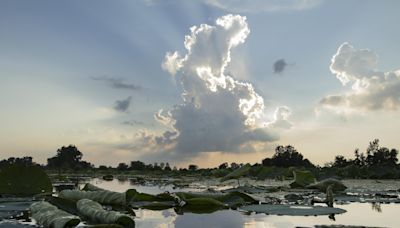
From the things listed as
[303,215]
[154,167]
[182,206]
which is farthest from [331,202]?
[154,167]

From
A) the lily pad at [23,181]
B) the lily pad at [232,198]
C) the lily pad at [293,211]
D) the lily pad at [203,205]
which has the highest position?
the lily pad at [23,181]

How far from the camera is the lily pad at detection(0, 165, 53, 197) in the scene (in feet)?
20.4

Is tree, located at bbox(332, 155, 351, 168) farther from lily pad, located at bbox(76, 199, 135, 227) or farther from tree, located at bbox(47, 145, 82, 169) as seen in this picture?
tree, located at bbox(47, 145, 82, 169)

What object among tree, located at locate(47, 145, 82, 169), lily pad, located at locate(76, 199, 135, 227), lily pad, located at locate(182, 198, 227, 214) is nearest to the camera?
lily pad, located at locate(76, 199, 135, 227)

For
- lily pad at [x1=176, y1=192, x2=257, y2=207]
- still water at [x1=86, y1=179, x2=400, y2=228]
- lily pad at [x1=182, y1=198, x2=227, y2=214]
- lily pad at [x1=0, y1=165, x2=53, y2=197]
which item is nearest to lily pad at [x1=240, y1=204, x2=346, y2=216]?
still water at [x1=86, y1=179, x2=400, y2=228]

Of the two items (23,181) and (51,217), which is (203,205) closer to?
(51,217)

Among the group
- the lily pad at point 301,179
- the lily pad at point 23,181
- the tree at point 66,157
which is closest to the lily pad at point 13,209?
the lily pad at point 23,181

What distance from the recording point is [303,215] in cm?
429

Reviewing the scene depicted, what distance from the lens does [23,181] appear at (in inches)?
246

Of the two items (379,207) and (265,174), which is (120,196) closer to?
(379,207)

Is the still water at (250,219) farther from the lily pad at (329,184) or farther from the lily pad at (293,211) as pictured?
the lily pad at (329,184)

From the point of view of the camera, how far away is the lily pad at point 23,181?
20.4 feet

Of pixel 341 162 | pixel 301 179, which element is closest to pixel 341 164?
pixel 341 162

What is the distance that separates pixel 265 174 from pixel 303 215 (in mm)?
11562
